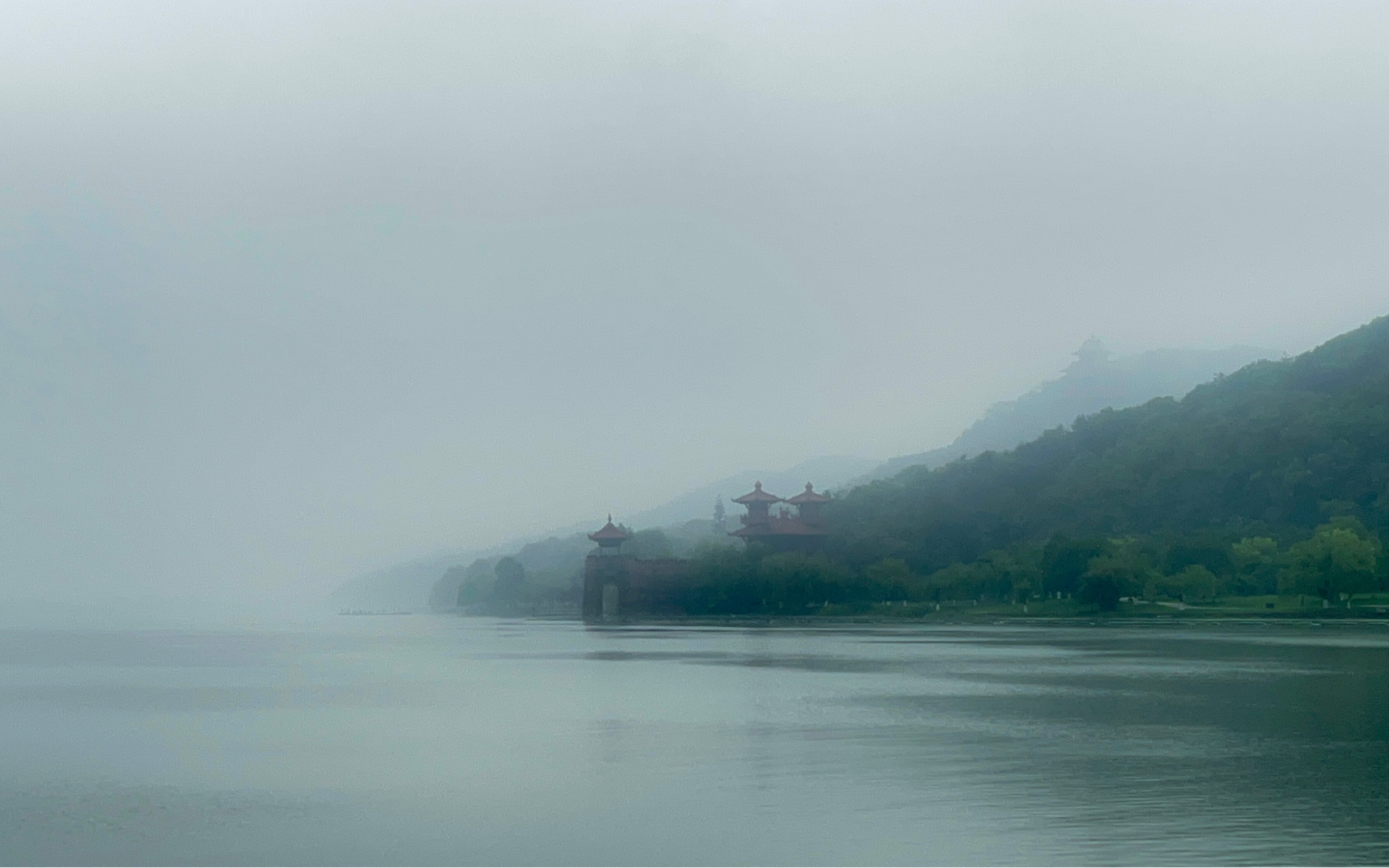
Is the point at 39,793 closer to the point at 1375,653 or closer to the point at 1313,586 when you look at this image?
the point at 1375,653

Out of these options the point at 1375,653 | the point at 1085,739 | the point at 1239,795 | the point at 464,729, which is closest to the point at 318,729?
the point at 464,729

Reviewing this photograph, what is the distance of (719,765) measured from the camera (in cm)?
1731

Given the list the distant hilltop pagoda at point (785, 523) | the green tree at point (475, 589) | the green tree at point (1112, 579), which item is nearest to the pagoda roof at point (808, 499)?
the distant hilltop pagoda at point (785, 523)

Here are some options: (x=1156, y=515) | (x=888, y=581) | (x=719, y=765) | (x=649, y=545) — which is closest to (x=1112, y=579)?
(x=888, y=581)

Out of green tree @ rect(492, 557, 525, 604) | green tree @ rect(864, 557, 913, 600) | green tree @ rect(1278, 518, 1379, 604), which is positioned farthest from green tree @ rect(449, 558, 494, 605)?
green tree @ rect(1278, 518, 1379, 604)

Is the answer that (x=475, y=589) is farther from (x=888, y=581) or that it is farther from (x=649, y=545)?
(x=888, y=581)

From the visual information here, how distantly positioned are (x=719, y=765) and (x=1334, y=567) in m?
52.9

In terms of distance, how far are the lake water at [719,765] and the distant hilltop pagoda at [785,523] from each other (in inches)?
2716

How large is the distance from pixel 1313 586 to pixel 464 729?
5160 cm

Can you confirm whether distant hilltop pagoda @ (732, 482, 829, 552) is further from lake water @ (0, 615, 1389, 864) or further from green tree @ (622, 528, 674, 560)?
lake water @ (0, 615, 1389, 864)

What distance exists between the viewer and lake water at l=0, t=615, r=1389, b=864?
12.5m

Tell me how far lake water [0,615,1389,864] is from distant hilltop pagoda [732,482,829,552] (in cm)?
6897

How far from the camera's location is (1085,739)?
19328 millimetres

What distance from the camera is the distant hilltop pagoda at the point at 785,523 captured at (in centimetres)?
10569
